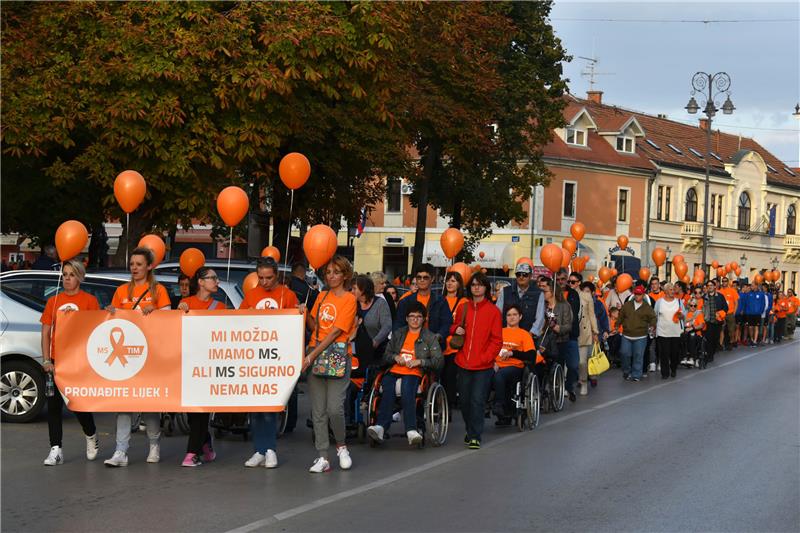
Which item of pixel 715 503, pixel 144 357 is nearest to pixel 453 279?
pixel 144 357

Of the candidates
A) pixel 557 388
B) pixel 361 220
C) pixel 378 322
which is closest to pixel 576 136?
pixel 361 220

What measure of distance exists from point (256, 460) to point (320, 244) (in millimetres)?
2235

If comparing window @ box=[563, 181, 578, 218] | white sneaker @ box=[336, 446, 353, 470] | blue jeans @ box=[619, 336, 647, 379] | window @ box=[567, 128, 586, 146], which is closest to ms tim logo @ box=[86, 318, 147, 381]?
white sneaker @ box=[336, 446, 353, 470]

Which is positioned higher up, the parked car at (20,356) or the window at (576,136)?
the window at (576,136)

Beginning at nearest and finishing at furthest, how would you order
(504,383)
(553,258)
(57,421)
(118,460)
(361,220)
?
(118,460) < (57,421) < (504,383) < (553,258) < (361,220)

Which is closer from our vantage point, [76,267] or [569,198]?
[76,267]

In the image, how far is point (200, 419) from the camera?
11.4 meters

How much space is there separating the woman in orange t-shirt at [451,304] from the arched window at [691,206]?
61.4 meters

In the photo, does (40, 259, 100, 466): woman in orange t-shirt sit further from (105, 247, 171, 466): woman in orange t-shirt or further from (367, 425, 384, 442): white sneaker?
(367, 425, 384, 442): white sneaker

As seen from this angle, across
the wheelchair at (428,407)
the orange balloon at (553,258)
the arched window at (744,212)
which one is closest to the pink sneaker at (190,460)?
the wheelchair at (428,407)

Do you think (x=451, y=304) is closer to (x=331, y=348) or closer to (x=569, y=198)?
(x=331, y=348)

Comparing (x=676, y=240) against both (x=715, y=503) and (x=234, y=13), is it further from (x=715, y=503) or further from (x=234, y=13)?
(x=715, y=503)

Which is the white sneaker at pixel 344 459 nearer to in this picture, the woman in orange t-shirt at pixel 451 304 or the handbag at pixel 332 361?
the handbag at pixel 332 361

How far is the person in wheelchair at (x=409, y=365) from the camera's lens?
12.7 metres
